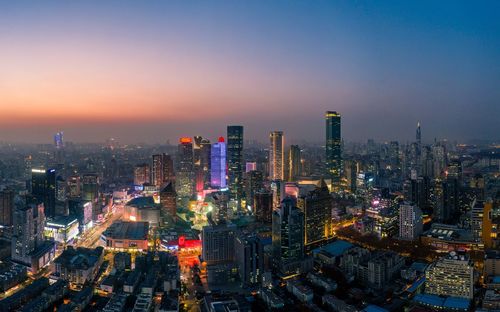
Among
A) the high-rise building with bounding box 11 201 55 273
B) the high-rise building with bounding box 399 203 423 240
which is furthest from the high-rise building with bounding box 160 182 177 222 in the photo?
the high-rise building with bounding box 399 203 423 240

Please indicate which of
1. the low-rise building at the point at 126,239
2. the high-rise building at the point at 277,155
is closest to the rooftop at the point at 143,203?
the low-rise building at the point at 126,239

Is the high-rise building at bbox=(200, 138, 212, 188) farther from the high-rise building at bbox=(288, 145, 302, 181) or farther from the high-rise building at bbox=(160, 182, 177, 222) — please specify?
the high-rise building at bbox=(160, 182, 177, 222)

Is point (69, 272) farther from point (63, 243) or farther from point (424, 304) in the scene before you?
point (424, 304)

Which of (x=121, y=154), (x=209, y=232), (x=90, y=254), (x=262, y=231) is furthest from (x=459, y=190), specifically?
(x=121, y=154)

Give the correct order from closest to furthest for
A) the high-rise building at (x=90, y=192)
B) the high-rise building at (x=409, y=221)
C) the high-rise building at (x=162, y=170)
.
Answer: the high-rise building at (x=409, y=221), the high-rise building at (x=90, y=192), the high-rise building at (x=162, y=170)

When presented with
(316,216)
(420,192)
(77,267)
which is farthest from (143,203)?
(420,192)

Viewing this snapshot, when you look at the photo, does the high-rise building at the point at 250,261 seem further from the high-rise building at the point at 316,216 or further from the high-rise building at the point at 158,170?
the high-rise building at the point at 158,170

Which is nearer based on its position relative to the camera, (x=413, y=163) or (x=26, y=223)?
(x=26, y=223)
